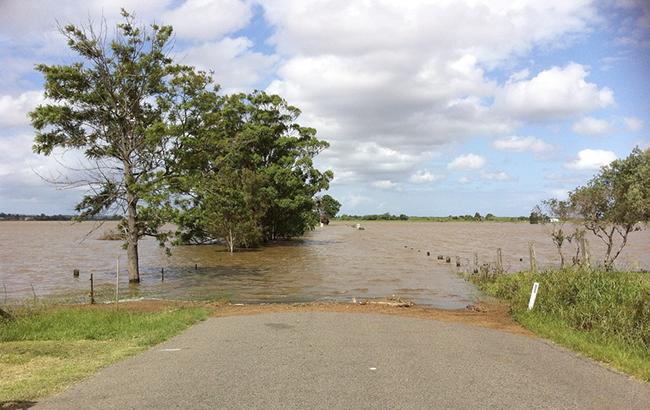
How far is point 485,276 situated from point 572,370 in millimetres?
17969

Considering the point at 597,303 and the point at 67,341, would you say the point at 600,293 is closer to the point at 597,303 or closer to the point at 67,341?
the point at 597,303

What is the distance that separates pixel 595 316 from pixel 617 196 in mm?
13510

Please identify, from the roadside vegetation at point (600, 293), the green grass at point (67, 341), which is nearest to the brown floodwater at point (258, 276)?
the roadside vegetation at point (600, 293)

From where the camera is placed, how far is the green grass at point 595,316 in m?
9.52

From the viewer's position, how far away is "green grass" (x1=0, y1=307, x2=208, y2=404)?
7440 millimetres

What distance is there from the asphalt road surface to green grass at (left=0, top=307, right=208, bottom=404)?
454 mm

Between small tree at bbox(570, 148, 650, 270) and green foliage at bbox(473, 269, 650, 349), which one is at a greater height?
small tree at bbox(570, 148, 650, 270)

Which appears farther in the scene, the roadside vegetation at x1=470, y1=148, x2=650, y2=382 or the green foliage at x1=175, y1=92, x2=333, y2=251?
the green foliage at x1=175, y1=92, x2=333, y2=251

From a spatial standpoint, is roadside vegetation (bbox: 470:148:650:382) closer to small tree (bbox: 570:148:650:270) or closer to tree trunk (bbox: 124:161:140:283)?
small tree (bbox: 570:148:650:270)

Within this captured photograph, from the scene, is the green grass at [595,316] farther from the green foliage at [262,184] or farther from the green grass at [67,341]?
the green foliage at [262,184]

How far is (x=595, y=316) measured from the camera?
484 inches

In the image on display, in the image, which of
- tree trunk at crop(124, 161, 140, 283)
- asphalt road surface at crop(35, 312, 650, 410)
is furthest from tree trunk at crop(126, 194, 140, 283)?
asphalt road surface at crop(35, 312, 650, 410)

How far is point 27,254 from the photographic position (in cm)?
4578

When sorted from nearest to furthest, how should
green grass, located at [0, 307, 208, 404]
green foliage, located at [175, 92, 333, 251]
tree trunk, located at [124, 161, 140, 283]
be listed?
green grass, located at [0, 307, 208, 404] < tree trunk, located at [124, 161, 140, 283] < green foliage, located at [175, 92, 333, 251]
